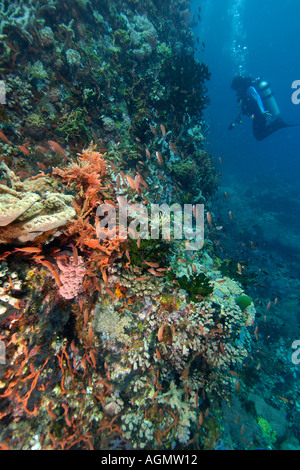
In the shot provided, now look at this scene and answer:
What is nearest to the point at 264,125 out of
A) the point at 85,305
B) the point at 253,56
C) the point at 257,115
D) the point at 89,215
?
the point at 257,115

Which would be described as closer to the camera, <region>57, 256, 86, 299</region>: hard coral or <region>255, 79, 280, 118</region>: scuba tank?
<region>57, 256, 86, 299</region>: hard coral

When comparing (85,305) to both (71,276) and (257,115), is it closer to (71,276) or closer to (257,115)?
(71,276)

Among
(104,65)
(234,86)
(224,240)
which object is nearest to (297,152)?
(234,86)

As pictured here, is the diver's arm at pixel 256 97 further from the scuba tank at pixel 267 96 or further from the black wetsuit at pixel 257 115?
the scuba tank at pixel 267 96

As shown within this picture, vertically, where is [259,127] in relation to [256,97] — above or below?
below

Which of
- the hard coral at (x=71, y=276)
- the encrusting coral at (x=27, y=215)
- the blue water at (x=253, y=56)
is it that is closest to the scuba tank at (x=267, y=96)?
the encrusting coral at (x=27, y=215)

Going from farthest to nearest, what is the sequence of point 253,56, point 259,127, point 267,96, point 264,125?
point 253,56
point 267,96
point 259,127
point 264,125

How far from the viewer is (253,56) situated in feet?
276

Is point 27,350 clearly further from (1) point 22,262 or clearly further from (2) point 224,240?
(2) point 224,240

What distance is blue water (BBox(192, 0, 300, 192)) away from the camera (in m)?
67.0

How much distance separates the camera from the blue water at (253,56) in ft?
220

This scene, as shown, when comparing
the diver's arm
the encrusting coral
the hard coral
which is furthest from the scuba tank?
the hard coral

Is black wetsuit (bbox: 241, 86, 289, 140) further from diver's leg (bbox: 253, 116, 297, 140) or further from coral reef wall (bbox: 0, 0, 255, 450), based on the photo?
coral reef wall (bbox: 0, 0, 255, 450)

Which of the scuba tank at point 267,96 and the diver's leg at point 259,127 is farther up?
the scuba tank at point 267,96
